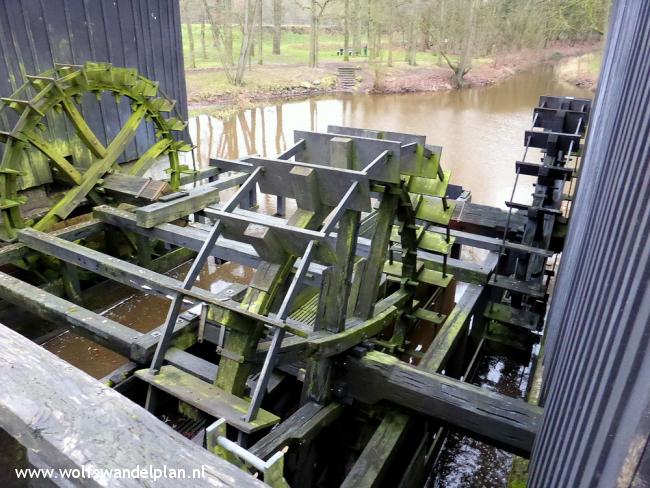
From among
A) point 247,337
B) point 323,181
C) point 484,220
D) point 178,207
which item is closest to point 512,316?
point 484,220

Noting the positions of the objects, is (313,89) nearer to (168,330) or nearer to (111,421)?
(168,330)

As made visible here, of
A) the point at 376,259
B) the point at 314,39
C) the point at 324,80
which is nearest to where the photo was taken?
the point at 376,259

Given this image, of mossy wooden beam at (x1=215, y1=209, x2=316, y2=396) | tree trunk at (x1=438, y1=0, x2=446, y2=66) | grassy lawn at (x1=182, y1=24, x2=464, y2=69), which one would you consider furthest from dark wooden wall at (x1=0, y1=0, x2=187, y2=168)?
tree trunk at (x1=438, y1=0, x2=446, y2=66)

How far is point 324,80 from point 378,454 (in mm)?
27041

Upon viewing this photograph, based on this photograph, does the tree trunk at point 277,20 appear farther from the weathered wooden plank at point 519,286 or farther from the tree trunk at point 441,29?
the weathered wooden plank at point 519,286

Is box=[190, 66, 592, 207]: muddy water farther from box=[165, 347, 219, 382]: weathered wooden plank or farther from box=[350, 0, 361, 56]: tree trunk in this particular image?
box=[165, 347, 219, 382]: weathered wooden plank

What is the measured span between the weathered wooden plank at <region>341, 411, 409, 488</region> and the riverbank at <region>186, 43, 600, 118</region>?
61.2ft

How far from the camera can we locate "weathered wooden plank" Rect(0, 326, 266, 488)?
101cm

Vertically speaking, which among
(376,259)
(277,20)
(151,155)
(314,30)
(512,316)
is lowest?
(512,316)

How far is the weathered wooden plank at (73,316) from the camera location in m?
3.29

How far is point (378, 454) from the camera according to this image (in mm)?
2877

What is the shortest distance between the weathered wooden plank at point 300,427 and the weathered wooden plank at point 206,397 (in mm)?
117

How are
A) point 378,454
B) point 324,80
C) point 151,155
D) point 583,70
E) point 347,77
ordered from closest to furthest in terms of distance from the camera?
point 378,454, point 151,155, point 324,80, point 347,77, point 583,70

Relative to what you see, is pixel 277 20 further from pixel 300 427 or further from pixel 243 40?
pixel 300 427
